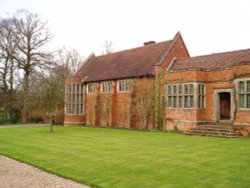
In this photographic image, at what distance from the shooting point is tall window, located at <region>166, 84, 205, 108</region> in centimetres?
2159

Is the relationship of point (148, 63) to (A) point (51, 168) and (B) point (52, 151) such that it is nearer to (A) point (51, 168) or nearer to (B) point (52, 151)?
(B) point (52, 151)

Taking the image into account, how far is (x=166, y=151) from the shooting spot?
12.4 metres

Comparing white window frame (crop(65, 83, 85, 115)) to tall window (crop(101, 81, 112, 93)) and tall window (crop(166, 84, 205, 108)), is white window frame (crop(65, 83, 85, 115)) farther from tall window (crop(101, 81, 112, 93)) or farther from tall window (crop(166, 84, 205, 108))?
tall window (crop(166, 84, 205, 108))

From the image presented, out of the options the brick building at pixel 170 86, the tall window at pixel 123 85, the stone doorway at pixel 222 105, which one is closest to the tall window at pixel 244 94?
the brick building at pixel 170 86

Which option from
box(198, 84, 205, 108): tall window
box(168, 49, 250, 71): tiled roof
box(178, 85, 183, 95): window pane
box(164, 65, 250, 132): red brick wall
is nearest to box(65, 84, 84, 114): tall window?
box(168, 49, 250, 71): tiled roof

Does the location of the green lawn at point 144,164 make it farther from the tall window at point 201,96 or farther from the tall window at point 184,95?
the tall window at point 201,96

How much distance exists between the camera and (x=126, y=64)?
2988 centimetres

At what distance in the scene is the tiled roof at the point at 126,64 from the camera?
88.3 feet

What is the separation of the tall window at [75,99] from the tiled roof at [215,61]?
37.8 ft

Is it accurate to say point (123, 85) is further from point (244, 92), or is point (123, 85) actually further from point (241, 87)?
point (244, 92)

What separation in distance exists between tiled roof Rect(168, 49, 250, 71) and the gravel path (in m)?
15.1

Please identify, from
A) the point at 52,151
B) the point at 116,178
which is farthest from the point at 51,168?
the point at 52,151

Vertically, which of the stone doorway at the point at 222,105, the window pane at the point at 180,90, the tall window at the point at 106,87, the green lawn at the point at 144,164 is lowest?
the green lawn at the point at 144,164

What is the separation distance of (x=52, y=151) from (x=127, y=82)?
15.7 m
